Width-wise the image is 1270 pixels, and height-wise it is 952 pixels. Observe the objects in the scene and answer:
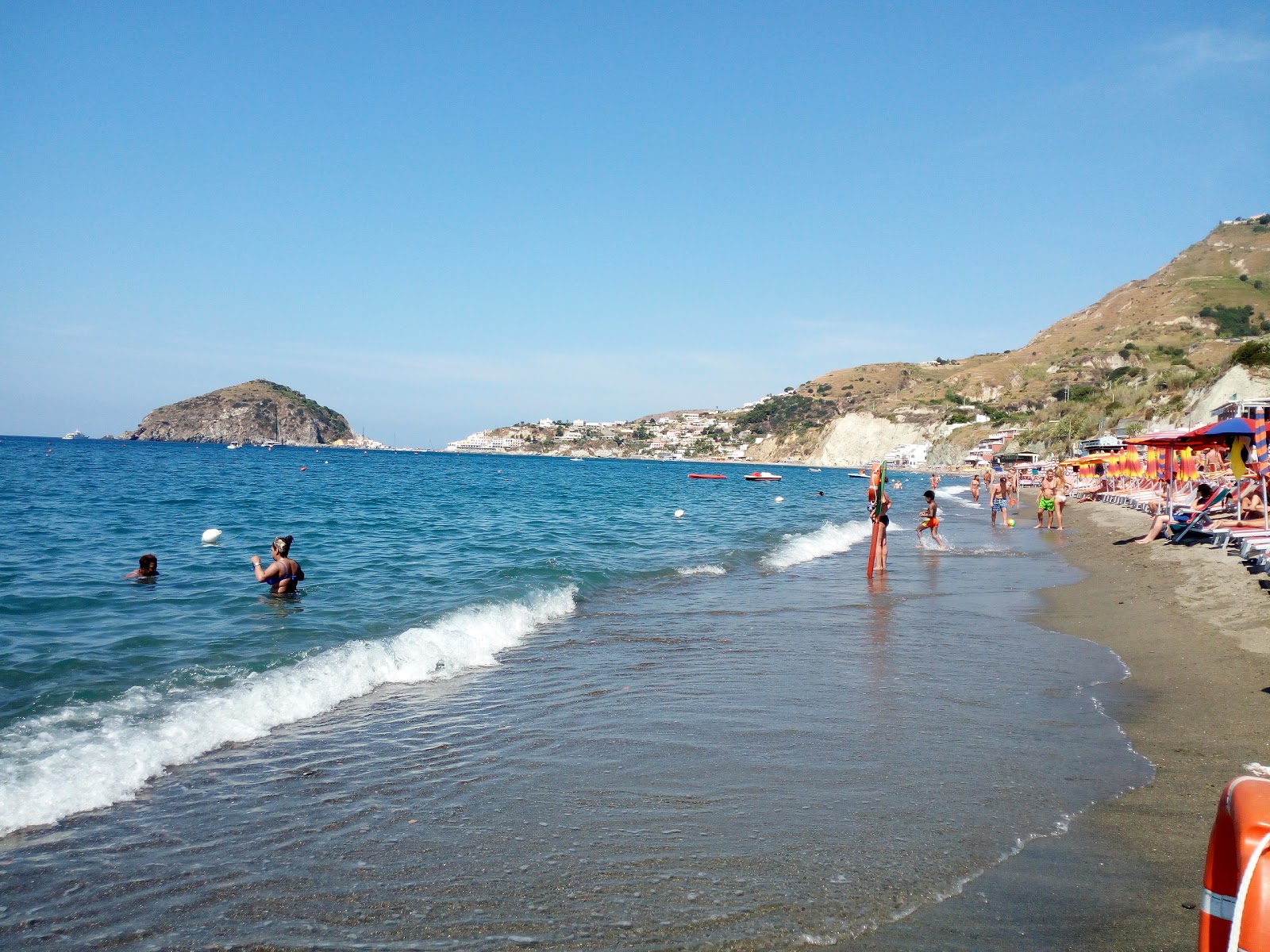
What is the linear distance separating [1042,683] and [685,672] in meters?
3.41

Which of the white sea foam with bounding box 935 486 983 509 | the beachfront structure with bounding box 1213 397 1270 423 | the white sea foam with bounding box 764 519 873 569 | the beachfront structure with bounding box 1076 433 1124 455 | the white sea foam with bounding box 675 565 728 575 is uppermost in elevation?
the beachfront structure with bounding box 1213 397 1270 423

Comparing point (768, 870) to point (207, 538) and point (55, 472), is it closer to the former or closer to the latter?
point (207, 538)

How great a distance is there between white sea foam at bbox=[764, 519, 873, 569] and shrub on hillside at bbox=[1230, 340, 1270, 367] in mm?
29706

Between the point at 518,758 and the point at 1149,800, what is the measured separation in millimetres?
4058

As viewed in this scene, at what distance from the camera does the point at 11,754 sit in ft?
20.0

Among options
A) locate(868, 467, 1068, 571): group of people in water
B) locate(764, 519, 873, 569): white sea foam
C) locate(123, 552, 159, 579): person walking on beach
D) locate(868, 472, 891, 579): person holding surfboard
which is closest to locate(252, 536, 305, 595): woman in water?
locate(123, 552, 159, 579): person walking on beach

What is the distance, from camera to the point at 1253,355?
4759cm

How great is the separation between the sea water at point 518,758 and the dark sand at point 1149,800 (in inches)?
7.9

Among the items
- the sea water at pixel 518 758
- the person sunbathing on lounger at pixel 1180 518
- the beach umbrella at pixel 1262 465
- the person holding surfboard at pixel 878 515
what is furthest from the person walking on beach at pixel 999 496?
the sea water at pixel 518 758

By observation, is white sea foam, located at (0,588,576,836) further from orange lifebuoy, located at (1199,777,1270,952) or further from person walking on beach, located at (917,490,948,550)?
person walking on beach, located at (917,490,948,550)

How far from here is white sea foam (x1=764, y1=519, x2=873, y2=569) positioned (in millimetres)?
20344

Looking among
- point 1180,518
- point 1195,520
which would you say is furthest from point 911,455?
point 1195,520

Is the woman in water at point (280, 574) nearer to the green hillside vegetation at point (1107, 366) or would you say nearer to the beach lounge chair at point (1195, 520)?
the beach lounge chair at point (1195, 520)

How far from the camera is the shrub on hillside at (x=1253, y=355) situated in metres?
47.1
